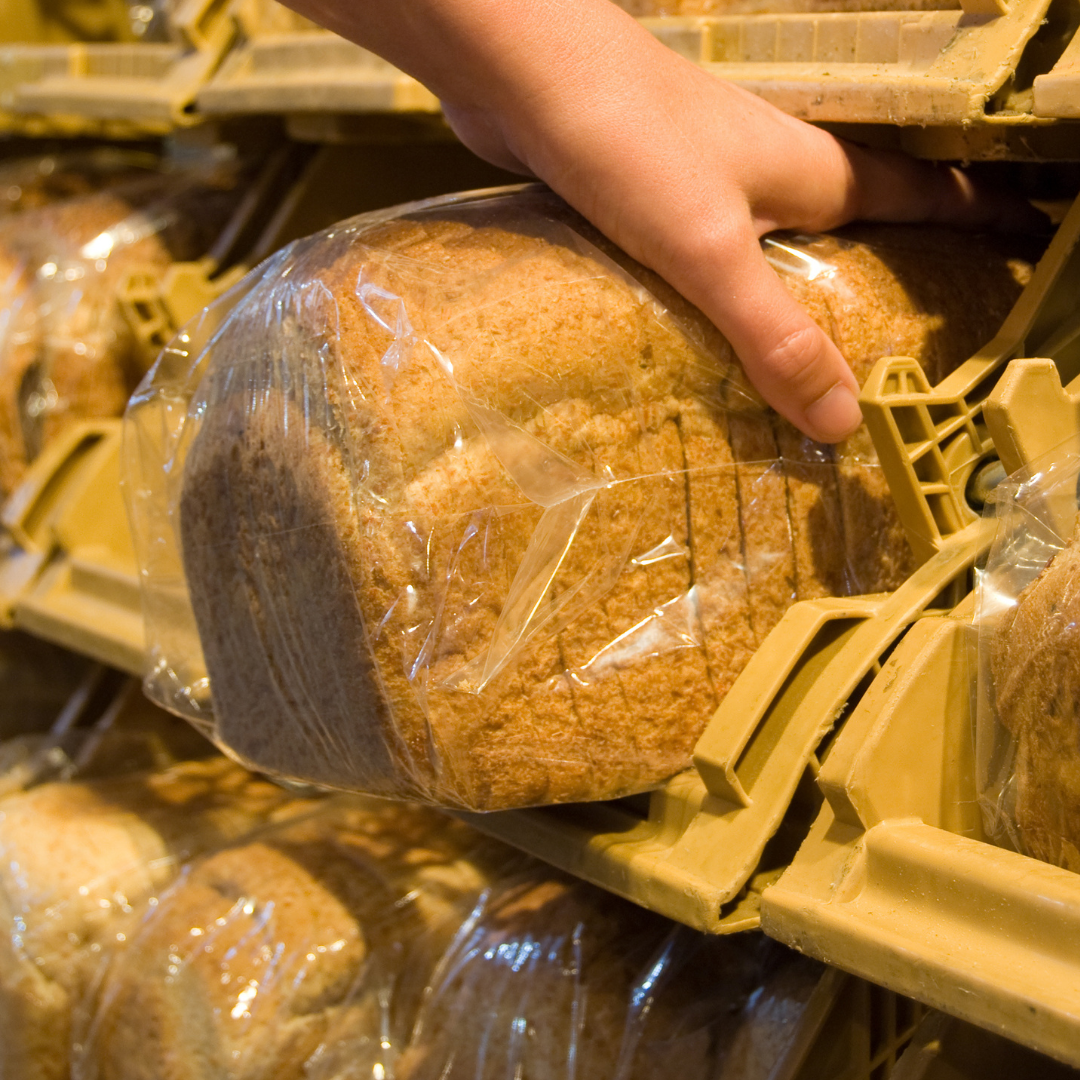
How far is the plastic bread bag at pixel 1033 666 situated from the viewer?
0.78m

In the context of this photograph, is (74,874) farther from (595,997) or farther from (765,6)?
(765,6)

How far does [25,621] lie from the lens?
6.10 ft

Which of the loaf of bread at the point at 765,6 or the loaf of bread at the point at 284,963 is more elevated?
the loaf of bread at the point at 765,6

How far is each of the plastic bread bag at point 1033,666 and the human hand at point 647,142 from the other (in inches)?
6.8

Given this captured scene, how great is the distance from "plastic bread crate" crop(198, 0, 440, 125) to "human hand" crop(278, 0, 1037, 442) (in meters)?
0.55

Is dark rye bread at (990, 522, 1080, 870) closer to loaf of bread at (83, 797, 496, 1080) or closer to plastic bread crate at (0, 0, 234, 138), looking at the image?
loaf of bread at (83, 797, 496, 1080)

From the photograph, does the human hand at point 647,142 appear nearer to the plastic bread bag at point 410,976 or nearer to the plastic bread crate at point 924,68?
the plastic bread crate at point 924,68

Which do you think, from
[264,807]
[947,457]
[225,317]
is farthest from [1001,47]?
[264,807]

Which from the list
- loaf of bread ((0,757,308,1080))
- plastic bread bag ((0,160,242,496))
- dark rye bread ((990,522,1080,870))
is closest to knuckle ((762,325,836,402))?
dark rye bread ((990,522,1080,870))

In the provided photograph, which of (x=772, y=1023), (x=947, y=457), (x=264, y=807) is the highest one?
(x=947, y=457)

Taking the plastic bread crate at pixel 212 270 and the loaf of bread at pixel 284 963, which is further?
the plastic bread crate at pixel 212 270

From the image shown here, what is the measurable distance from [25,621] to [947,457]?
4.61 feet

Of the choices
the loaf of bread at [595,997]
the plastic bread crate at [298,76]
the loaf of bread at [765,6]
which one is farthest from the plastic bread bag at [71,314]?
the loaf of bread at [595,997]

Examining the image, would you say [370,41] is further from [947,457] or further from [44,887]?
[44,887]
